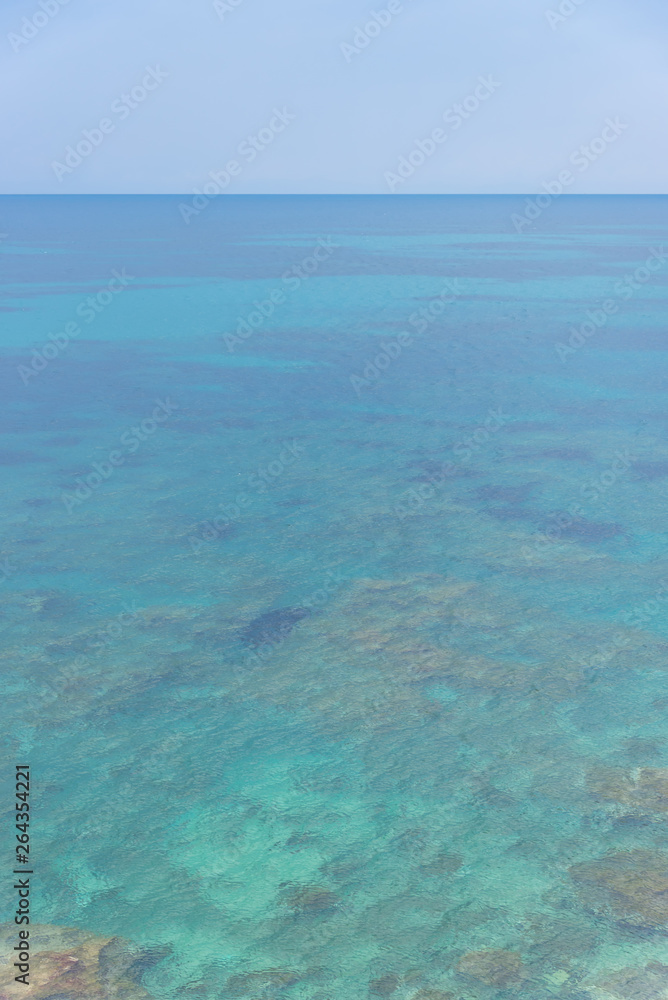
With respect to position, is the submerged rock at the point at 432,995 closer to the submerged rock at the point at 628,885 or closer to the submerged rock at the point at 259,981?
the submerged rock at the point at 259,981

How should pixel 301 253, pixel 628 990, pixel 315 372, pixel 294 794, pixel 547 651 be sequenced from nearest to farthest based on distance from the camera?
pixel 628 990 < pixel 294 794 < pixel 547 651 < pixel 315 372 < pixel 301 253

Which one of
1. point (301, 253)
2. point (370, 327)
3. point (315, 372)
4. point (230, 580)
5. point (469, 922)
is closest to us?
point (469, 922)

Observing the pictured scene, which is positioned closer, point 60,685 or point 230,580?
point 60,685

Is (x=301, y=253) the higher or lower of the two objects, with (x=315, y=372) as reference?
lower

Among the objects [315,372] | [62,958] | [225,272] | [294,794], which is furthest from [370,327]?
[62,958]

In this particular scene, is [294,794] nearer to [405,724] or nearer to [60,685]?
[405,724]
